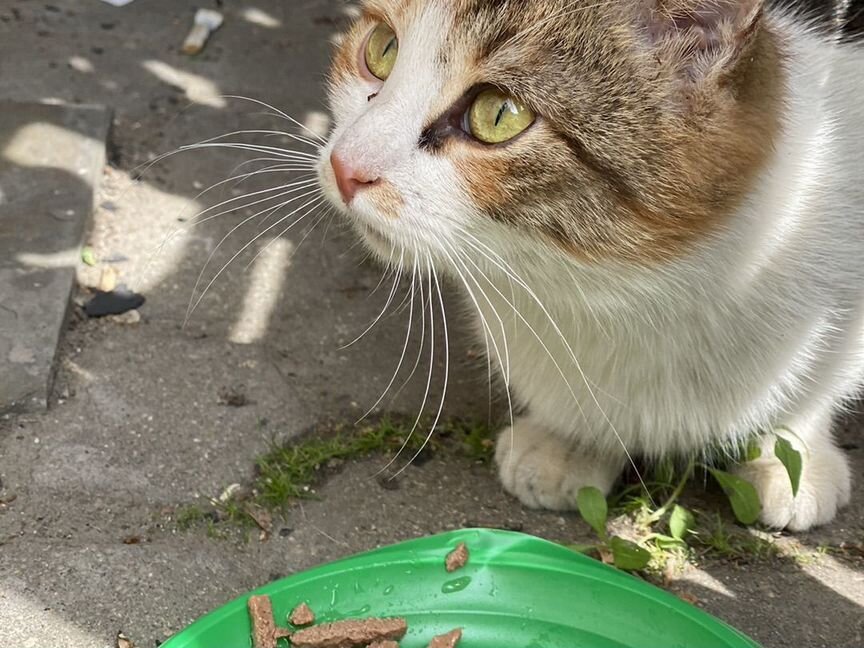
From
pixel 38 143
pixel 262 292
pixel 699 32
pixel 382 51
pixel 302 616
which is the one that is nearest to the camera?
pixel 699 32

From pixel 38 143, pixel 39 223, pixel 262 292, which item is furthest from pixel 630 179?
pixel 38 143

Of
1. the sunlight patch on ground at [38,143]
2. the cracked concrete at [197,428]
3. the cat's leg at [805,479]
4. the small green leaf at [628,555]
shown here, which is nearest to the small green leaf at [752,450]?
the cat's leg at [805,479]

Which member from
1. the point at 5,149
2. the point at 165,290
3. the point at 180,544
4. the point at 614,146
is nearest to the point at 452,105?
the point at 614,146

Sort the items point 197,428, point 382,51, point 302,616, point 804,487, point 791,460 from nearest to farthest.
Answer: point 302,616 < point 382,51 < point 791,460 < point 804,487 < point 197,428

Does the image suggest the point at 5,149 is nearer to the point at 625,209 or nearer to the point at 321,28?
the point at 321,28

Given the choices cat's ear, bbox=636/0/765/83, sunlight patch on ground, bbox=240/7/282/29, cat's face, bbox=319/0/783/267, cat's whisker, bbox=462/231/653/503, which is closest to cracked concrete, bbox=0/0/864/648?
cat's whisker, bbox=462/231/653/503

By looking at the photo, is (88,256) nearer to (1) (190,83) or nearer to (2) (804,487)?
(1) (190,83)

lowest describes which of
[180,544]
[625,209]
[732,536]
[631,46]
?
[180,544]
